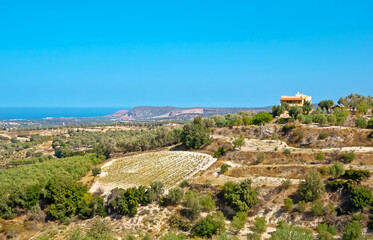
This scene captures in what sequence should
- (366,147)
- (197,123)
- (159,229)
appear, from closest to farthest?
(159,229) → (366,147) → (197,123)

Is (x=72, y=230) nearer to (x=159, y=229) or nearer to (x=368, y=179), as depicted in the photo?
(x=159, y=229)

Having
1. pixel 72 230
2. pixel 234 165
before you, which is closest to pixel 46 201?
pixel 72 230

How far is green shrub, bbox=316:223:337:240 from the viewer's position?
2437 centimetres

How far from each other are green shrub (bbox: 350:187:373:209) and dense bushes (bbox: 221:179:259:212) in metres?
11.0

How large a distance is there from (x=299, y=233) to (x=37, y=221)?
3273cm

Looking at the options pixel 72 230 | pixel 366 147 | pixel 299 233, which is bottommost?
pixel 72 230

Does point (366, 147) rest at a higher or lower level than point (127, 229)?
higher

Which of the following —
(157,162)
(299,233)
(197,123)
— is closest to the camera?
(299,233)

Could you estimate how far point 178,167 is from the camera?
5100cm

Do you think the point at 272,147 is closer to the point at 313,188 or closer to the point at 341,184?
the point at 341,184

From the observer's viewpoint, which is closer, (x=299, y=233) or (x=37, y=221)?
(x=299, y=233)

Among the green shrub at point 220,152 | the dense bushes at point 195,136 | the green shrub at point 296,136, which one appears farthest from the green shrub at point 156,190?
the green shrub at point 296,136

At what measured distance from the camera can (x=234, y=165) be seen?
1850 inches

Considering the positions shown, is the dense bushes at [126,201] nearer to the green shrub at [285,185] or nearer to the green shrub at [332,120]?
the green shrub at [285,185]
